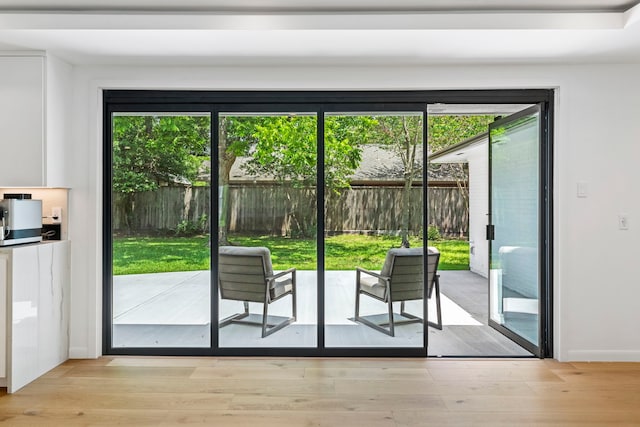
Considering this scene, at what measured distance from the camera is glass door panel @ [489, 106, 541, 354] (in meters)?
4.14

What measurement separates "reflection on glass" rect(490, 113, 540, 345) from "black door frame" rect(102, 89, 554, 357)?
0.19m

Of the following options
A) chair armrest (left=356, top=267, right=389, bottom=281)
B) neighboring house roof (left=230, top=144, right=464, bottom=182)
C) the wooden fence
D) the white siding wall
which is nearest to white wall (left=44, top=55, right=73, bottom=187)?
the wooden fence

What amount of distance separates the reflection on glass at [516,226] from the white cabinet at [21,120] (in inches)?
158

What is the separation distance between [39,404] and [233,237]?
1765mm

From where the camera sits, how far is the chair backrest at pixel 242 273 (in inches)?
157

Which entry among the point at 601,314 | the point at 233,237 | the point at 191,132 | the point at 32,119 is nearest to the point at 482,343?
the point at 601,314

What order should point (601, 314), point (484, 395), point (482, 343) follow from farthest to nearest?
point (482, 343) → point (601, 314) → point (484, 395)

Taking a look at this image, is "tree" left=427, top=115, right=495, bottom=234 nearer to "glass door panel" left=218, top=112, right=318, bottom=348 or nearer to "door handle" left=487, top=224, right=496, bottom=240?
"door handle" left=487, top=224, right=496, bottom=240

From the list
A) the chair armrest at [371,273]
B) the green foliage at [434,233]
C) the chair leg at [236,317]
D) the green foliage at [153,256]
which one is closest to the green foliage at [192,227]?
the green foliage at [153,256]

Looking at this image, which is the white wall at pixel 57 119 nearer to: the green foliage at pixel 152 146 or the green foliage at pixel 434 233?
the green foliage at pixel 152 146

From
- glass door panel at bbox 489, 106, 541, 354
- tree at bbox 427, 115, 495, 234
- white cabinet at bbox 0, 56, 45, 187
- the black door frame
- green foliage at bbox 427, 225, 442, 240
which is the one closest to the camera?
white cabinet at bbox 0, 56, 45, 187

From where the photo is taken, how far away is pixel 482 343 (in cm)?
444
